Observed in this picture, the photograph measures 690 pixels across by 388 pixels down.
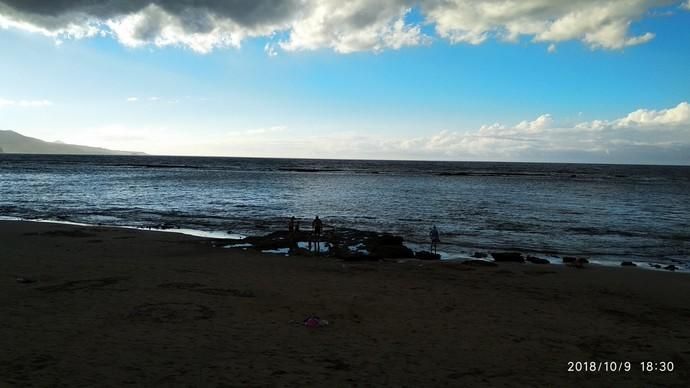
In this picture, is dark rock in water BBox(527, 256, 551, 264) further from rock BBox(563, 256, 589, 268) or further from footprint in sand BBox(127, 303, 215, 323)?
footprint in sand BBox(127, 303, 215, 323)

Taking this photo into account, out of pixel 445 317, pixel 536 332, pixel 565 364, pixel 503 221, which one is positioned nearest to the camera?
pixel 565 364

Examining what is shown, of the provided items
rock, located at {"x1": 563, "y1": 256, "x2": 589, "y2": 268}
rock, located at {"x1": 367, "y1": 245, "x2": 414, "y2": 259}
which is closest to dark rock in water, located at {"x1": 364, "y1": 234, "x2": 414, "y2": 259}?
rock, located at {"x1": 367, "y1": 245, "x2": 414, "y2": 259}

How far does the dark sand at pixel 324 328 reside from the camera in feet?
23.2

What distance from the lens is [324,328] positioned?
9211 mm

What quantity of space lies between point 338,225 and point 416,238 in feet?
20.1

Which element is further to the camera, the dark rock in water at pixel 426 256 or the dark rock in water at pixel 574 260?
the dark rock in water at pixel 426 256

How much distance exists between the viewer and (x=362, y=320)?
987 centimetres

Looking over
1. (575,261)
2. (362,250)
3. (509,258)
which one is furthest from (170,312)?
(575,261)

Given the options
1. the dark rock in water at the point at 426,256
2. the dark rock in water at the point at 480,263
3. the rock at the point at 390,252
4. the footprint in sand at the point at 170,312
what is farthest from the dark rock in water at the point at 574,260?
the footprint in sand at the point at 170,312

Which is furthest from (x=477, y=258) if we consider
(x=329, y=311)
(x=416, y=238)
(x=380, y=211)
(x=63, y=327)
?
(x=380, y=211)

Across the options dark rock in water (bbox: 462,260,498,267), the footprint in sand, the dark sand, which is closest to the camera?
the dark sand

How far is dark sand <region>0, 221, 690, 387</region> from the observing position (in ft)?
23.2

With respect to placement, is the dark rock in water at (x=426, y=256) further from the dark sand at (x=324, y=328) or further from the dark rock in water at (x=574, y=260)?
the dark rock in water at (x=574, y=260)

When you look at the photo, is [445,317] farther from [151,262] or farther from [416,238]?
[416,238]
